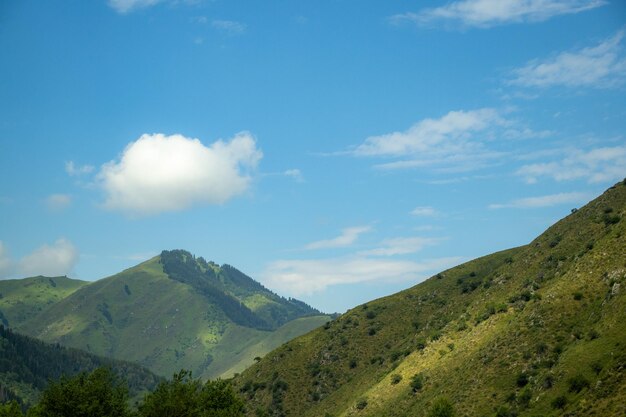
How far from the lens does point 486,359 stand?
85.8 meters

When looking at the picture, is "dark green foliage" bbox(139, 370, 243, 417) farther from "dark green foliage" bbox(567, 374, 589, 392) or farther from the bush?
"dark green foliage" bbox(567, 374, 589, 392)

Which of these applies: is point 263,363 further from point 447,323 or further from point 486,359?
point 486,359

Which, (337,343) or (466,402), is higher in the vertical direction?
(337,343)

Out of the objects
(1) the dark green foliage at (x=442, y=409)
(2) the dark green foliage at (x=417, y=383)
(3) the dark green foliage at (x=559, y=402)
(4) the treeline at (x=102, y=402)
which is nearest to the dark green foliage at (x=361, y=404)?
(2) the dark green foliage at (x=417, y=383)

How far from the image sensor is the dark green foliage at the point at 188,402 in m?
69.0

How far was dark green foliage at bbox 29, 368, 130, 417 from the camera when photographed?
2717 inches

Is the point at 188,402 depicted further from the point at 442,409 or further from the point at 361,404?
the point at 361,404

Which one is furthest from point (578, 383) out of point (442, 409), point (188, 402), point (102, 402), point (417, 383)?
point (102, 402)

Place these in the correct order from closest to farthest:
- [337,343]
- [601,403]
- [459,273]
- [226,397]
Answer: [601,403]
[226,397]
[337,343]
[459,273]

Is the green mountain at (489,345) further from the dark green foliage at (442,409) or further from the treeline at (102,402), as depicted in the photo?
the treeline at (102,402)

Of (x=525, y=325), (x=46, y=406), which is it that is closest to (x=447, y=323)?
(x=525, y=325)

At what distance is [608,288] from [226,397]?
181ft

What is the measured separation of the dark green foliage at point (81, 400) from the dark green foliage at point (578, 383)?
52922mm

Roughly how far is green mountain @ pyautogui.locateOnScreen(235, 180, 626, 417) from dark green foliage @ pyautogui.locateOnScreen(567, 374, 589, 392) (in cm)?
13
